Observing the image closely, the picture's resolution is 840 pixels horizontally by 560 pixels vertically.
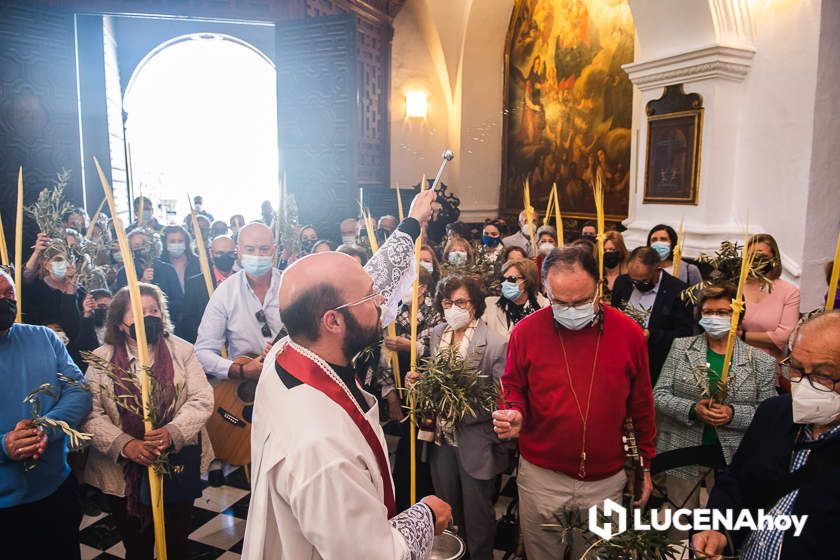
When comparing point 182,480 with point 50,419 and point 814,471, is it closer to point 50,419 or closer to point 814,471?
point 50,419

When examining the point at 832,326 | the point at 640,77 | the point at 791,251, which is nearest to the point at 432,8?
the point at 640,77

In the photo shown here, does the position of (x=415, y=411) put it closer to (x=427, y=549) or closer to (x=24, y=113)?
(x=427, y=549)

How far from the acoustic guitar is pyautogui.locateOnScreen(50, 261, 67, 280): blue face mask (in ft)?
5.02

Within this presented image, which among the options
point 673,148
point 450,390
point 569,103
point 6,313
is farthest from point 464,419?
point 569,103

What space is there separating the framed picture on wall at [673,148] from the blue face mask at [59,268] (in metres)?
Result: 5.92

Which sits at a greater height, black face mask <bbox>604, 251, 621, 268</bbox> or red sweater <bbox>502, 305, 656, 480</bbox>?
black face mask <bbox>604, 251, 621, 268</bbox>

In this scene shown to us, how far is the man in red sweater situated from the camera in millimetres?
2602

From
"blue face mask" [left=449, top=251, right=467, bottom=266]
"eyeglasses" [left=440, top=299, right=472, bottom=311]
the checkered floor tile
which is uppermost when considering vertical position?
"blue face mask" [left=449, top=251, right=467, bottom=266]

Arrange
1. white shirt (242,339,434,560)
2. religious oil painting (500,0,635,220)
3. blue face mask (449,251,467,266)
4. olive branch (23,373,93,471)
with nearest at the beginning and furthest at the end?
white shirt (242,339,434,560) < olive branch (23,373,93,471) < blue face mask (449,251,467,266) < religious oil painting (500,0,635,220)

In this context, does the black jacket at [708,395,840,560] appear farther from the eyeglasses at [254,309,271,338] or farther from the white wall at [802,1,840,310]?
the white wall at [802,1,840,310]

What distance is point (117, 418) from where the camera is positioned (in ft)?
9.73

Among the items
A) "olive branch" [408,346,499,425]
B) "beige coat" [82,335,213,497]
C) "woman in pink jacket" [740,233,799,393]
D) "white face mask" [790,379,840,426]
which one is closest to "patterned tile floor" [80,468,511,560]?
"beige coat" [82,335,213,497]

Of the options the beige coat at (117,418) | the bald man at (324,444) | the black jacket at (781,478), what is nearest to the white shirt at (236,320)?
the beige coat at (117,418)

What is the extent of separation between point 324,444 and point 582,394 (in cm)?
138
